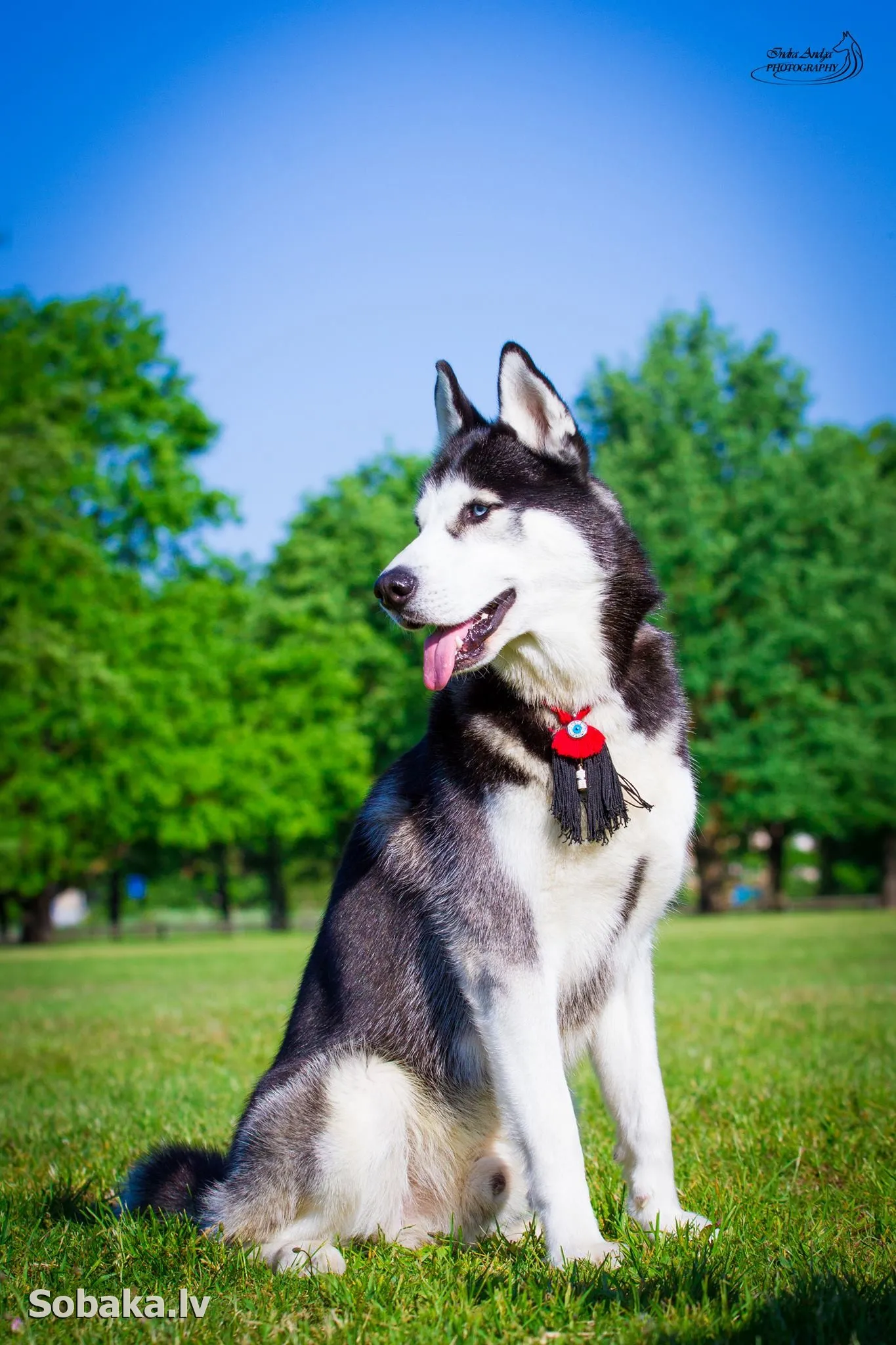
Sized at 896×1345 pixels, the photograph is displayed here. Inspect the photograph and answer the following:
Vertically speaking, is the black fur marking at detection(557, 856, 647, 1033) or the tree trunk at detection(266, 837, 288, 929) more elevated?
the black fur marking at detection(557, 856, 647, 1033)

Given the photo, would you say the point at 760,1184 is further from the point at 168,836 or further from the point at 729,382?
the point at 729,382

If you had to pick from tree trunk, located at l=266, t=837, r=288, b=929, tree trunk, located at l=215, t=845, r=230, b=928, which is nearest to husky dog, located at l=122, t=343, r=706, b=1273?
tree trunk, located at l=266, t=837, r=288, b=929

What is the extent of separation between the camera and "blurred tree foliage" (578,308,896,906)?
3008 centimetres

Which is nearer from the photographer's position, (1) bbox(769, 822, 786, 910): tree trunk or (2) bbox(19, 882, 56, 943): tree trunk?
(2) bbox(19, 882, 56, 943): tree trunk

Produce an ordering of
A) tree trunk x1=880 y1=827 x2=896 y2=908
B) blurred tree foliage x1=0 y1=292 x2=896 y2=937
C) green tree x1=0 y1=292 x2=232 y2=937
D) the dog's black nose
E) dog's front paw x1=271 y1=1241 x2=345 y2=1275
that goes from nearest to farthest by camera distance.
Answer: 1. dog's front paw x1=271 y1=1241 x2=345 y2=1275
2. the dog's black nose
3. green tree x1=0 y1=292 x2=232 y2=937
4. blurred tree foliage x1=0 y1=292 x2=896 y2=937
5. tree trunk x1=880 y1=827 x2=896 y2=908

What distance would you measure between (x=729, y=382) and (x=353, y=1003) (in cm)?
3422

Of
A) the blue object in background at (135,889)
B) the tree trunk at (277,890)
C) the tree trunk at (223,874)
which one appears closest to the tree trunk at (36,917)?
the tree trunk at (223,874)

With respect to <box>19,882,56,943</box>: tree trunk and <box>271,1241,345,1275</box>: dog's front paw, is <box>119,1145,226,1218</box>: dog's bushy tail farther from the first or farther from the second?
<box>19,882,56,943</box>: tree trunk

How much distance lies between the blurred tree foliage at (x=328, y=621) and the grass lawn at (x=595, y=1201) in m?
18.3

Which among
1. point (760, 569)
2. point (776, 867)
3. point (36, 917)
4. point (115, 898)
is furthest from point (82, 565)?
point (776, 867)

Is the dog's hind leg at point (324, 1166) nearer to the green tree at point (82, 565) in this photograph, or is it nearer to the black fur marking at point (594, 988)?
the black fur marking at point (594, 988)

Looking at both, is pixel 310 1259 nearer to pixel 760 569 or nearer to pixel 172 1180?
pixel 172 1180

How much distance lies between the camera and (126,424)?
30.0m

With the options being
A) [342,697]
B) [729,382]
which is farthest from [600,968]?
[729,382]
